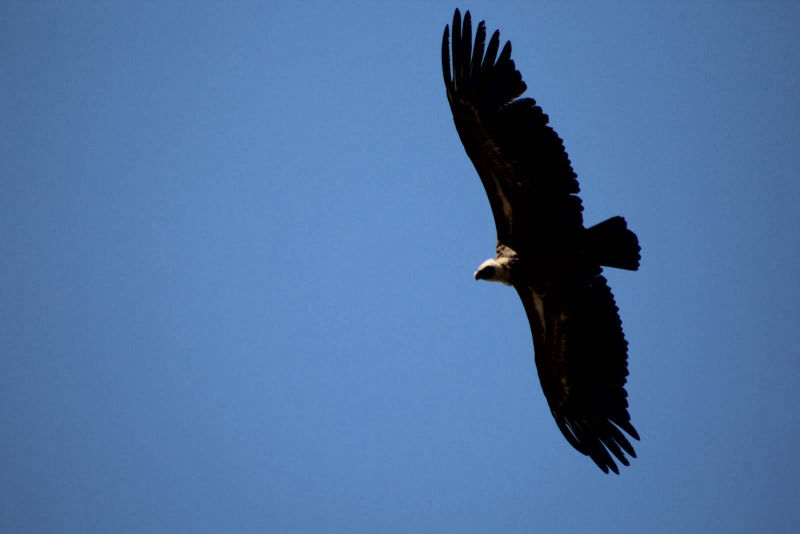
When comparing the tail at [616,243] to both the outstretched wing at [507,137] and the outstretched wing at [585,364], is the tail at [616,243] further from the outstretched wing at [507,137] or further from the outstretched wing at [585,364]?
the outstretched wing at [585,364]

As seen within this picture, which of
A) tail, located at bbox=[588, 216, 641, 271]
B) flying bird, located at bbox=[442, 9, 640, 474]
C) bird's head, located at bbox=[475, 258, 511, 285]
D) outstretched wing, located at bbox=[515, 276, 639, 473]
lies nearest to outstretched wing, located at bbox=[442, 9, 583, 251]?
flying bird, located at bbox=[442, 9, 640, 474]

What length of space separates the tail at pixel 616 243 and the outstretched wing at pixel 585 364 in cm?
59

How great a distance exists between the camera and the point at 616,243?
23.9 feet

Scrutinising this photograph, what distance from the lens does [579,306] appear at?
8172 millimetres

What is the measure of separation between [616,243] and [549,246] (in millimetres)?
760

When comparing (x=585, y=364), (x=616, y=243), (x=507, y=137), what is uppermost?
(x=507, y=137)

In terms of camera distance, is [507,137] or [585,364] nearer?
[507,137]

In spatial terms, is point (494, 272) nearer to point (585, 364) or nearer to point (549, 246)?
point (549, 246)

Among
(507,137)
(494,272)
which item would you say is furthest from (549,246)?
(507,137)

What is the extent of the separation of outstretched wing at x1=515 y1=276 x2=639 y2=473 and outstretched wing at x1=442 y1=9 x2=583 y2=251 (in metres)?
1.04

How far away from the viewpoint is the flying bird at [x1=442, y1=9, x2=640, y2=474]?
23.8 ft

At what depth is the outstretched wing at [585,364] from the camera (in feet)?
26.0

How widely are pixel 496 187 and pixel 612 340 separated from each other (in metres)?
2.28

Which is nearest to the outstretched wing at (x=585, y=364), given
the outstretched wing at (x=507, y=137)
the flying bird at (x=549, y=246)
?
the flying bird at (x=549, y=246)
